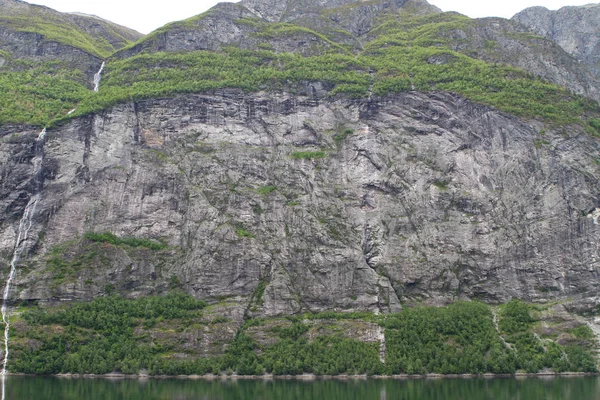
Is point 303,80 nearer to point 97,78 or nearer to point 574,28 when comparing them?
point 97,78

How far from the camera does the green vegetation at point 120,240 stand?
8356 cm

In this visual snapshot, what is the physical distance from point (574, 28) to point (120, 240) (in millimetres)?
137456

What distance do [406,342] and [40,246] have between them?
52.7 m

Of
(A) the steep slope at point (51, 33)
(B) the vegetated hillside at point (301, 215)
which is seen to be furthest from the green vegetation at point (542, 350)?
(A) the steep slope at point (51, 33)

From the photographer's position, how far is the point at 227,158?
3688 inches

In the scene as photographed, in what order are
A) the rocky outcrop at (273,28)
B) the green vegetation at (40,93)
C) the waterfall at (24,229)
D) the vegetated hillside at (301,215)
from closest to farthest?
the vegetated hillside at (301,215)
the waterfall at (24,229)
the green vegetation at (40,93)
the rocky outcrop at (273,28)

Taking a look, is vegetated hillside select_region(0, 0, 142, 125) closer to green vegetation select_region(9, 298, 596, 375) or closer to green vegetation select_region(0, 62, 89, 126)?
green vegetation select_region(0, 62, 89, 126)

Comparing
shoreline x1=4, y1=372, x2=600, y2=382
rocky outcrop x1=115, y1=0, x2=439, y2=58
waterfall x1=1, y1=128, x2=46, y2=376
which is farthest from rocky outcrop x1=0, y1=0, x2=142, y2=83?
shoreline x1=4, y1=372, x2=600, y2=382

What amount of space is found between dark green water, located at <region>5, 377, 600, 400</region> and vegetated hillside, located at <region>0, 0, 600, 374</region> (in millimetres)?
5679

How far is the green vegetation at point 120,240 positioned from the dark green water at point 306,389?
23.5 meters

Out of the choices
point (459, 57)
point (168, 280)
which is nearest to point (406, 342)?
point (168, 280)

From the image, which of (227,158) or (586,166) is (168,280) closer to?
(227,158)

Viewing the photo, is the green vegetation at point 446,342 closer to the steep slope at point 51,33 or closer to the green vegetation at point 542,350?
the green vegetation at point 542,350

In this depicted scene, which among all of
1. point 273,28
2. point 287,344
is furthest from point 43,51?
point 287,344
